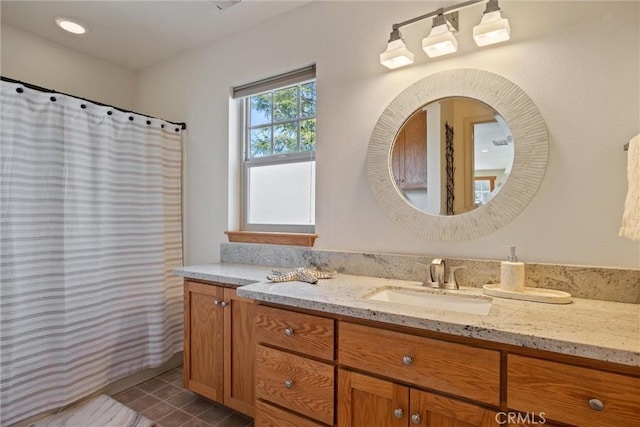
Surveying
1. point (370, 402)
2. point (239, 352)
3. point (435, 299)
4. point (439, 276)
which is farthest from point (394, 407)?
point (239, 352)

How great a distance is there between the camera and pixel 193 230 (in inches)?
100

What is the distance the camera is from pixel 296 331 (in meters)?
1.29

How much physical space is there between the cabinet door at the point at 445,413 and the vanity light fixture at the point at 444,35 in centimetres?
144

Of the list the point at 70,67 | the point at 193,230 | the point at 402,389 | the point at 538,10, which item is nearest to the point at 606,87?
the point at 538,10

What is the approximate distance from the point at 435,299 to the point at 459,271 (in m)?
0.21

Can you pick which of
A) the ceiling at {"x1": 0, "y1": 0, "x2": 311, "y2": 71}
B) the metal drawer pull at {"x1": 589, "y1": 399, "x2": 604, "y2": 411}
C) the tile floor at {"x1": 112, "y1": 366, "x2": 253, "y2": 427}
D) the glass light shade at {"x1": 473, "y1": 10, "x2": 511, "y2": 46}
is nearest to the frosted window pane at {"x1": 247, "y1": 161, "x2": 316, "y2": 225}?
the ceiling at {"x1": 0, "y1": 0, "x2": 311, "y2": 71}

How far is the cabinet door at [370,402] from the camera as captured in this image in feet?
3.52

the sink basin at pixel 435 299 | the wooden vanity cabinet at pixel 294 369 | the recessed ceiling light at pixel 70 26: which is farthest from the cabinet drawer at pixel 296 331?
the recessed ceiling light at pixel 70 26

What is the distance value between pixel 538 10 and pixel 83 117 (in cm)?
251

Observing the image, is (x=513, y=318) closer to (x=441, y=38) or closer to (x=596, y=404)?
(x=596, y=404)

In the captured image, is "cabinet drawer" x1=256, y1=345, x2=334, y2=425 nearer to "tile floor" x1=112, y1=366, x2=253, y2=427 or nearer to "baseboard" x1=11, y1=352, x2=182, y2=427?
"tile floor" x1=112, y1=366, x2=253, y2=427

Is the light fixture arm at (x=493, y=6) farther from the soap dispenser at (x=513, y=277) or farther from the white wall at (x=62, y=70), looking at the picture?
the white wall at (x=62, y=70)

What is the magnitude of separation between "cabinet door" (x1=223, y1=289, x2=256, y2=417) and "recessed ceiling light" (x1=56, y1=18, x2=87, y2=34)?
2.15 m

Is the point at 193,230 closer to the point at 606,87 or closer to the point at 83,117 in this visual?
the point at 83,117
